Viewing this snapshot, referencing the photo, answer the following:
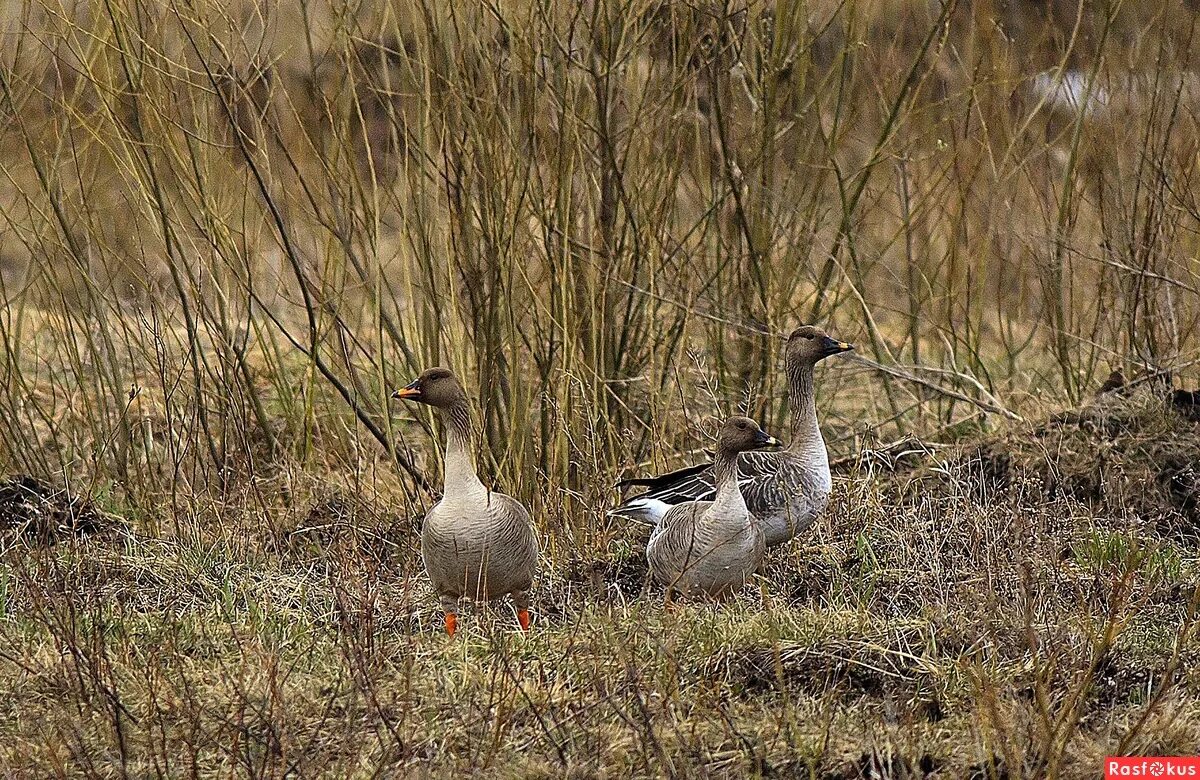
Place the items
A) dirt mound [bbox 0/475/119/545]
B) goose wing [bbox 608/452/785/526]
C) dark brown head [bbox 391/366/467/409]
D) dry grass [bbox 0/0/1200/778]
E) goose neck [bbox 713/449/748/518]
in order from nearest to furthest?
dry grass [bbox 0/0/1200/778]
goose neck [bbox 713/449/748/518]
dark brown head [bbox 391/366/467/409]
goose wing [bbox 608/452/785/526]
dirt mound [bbox 0/475/119/545]

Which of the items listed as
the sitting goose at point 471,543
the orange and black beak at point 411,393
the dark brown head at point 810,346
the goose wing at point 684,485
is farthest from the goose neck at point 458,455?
the dark brown head at point 810,346

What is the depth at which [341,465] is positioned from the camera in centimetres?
708

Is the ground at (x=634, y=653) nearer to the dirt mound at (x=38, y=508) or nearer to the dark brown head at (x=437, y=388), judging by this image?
the dirt mound at (x=38, y=508)

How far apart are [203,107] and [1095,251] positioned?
5580 millimetres

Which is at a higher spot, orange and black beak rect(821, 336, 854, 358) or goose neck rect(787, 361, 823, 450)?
orange and black beak rect(821, 336, 854, 358)

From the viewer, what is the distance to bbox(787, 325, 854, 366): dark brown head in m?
6.33

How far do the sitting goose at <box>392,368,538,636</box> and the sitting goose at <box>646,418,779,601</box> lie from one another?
21.4 inches

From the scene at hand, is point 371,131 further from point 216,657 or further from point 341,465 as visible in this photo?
point 216,657

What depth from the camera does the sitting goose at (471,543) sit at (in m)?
4.97

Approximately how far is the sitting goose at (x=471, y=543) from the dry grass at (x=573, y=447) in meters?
0.15

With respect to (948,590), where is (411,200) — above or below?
above

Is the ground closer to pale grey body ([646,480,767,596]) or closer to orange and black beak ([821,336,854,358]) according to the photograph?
pale grey body ([646,480,767,596])

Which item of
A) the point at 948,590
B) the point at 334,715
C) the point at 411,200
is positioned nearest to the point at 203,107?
the point at 411,200

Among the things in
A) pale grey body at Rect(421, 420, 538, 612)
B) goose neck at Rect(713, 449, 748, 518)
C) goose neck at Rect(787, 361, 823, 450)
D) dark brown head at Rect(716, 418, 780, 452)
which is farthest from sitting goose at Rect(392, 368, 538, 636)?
goose neck at Rect(787, 361, 823, 450)
